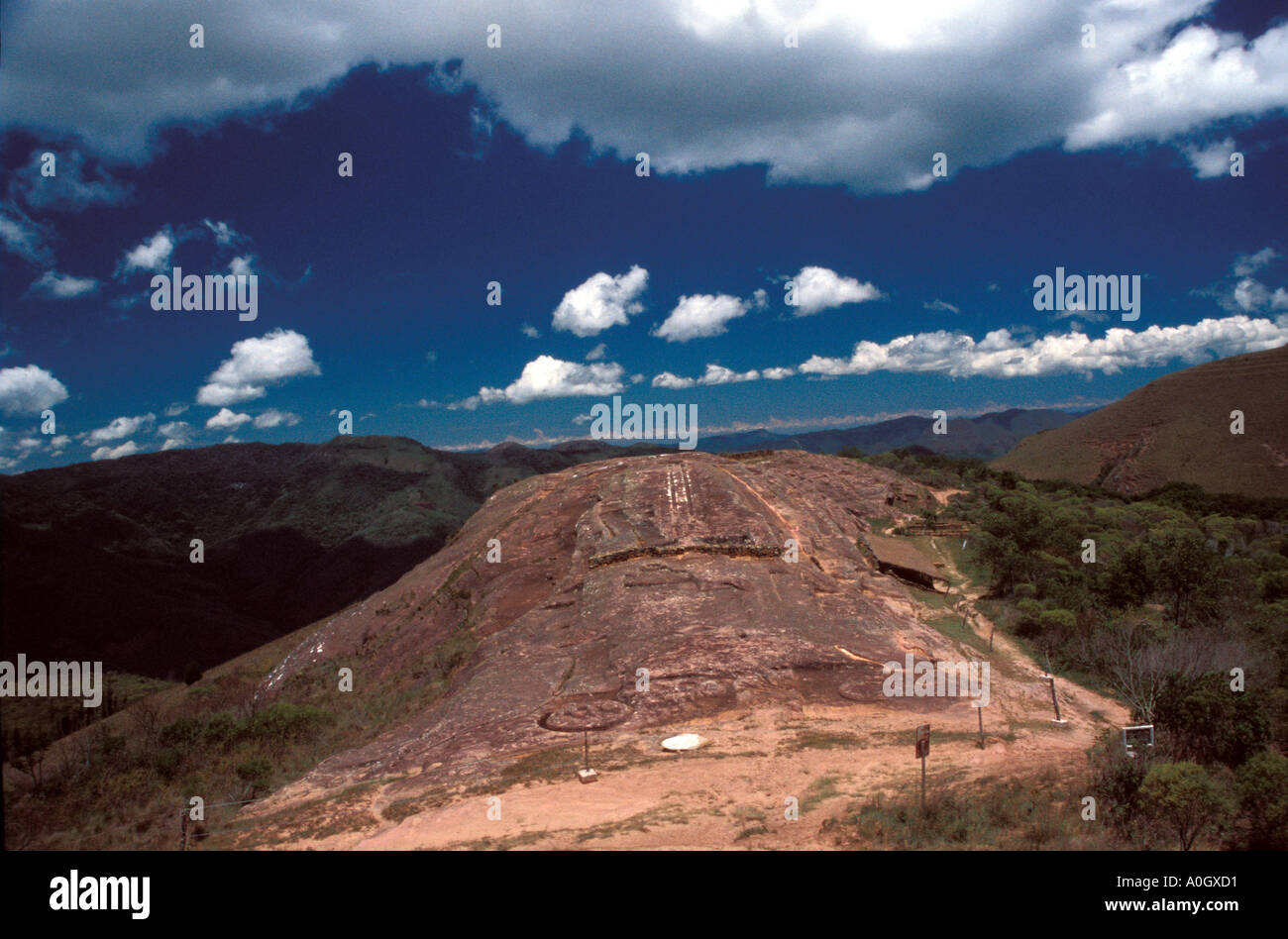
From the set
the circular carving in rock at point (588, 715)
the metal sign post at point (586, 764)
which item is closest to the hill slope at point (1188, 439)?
the circular carving in rock at point (588, 715)

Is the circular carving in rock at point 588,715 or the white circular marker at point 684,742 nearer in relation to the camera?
the white circular marker at point 684,742

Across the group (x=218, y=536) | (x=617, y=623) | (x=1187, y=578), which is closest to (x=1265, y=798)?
(x=617, y=623)

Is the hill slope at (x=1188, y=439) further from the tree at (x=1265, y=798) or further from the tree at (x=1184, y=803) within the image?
the tree at (x=1184, y=803)
